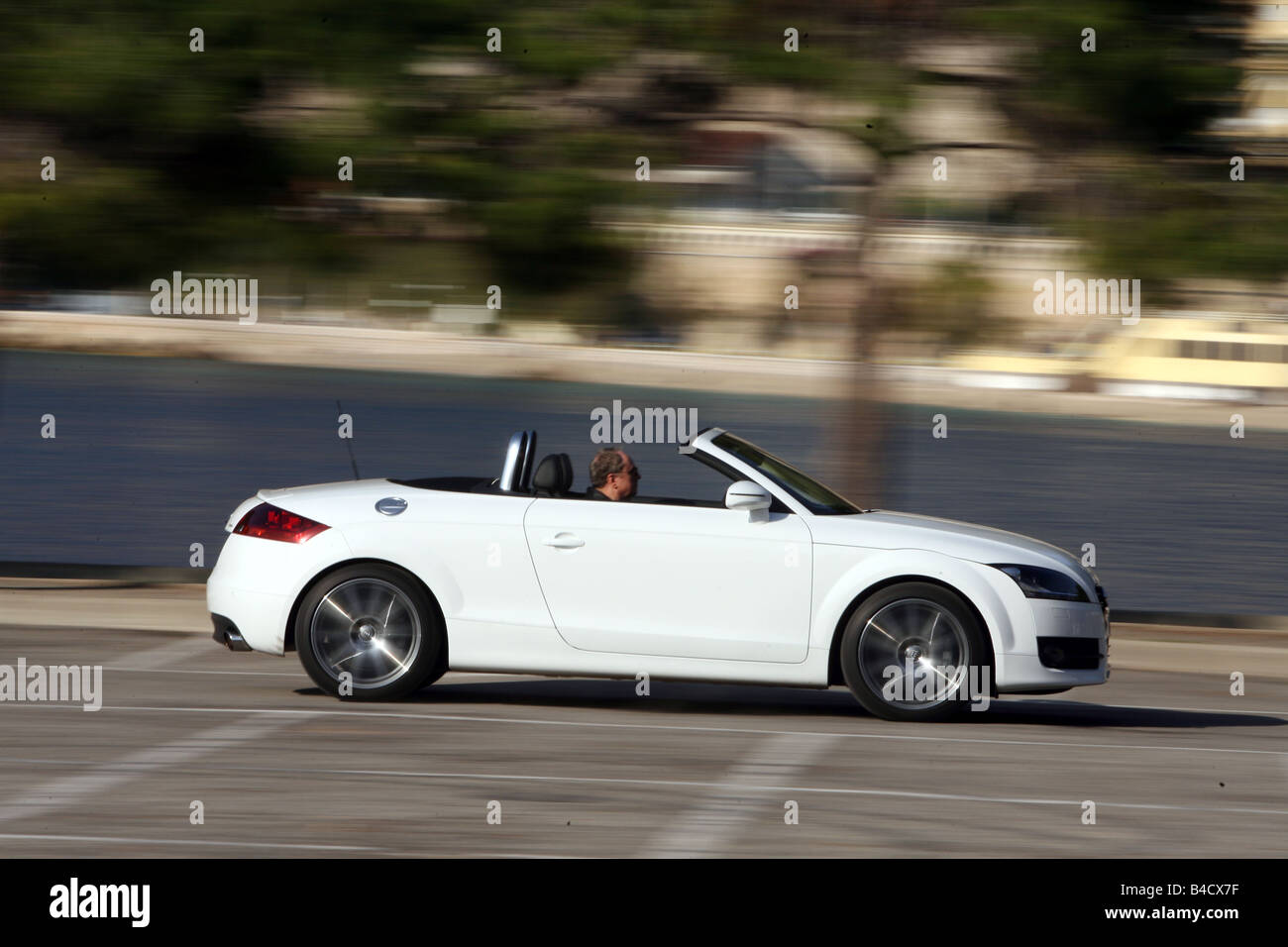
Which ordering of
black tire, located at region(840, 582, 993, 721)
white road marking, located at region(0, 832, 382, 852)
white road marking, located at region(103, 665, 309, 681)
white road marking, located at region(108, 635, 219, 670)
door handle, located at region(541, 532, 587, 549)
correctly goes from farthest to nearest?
1. white road marking, located at region(108, 635, 219, 670)
2. white road marking, located at region(103, 665, 309, 681)
3. door handle, located at region(541, 532, 587, 549)
4. black tire, located at region(840, 582, 993, 721)
5. white road marking, located at region(0, 832, 382, 852)

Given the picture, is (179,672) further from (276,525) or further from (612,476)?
(612,476)

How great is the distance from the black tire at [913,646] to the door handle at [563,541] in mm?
1347

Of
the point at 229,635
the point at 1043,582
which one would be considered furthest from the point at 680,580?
the point at 229,635

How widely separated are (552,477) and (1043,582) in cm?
242

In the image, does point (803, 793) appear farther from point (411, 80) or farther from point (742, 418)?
point (742, 418)

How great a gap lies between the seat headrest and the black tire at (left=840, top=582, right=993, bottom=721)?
5.12ft

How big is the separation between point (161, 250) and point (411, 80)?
224 cm

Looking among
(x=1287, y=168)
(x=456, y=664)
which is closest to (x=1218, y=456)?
(x=1287, y=168)

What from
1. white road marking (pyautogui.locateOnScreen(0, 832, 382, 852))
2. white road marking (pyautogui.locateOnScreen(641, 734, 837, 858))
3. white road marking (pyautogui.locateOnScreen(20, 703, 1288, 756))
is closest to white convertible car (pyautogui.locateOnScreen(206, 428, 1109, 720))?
white road marking (pyautogui.locateOnScreen(20, 703, 1288, 756))

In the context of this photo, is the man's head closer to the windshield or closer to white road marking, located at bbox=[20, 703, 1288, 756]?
the windshield

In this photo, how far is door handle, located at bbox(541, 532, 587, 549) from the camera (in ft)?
28.9

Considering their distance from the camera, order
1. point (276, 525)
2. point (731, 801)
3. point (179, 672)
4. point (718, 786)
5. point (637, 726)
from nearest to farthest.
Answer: point (731, 801), point (718, 786), point (637, 726), point (276, 525), point (179, 672)

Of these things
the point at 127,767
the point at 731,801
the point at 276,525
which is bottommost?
the point at 731,801

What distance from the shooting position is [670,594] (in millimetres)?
8695
